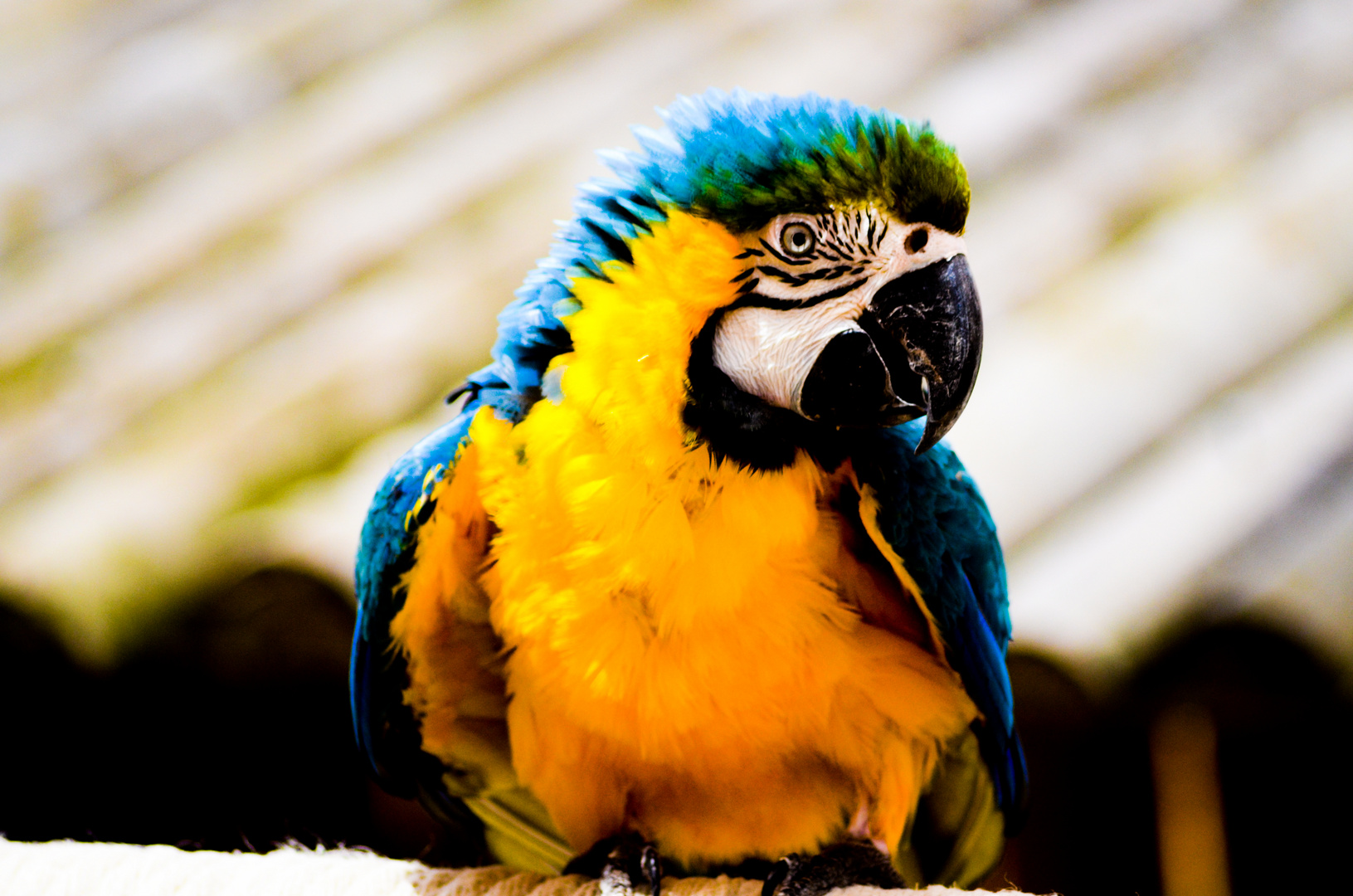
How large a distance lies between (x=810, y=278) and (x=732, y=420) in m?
0.20

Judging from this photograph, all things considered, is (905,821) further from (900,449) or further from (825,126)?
(825,126)

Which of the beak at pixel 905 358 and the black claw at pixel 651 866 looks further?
the black claw at pixel 651 866

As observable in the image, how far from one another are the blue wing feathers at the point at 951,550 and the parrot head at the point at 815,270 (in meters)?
0.12

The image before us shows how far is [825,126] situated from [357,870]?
110 cm

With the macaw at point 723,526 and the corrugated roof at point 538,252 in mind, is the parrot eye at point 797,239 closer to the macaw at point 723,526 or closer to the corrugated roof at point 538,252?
the macaw at point 723,526

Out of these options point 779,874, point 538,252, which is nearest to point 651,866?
point 779,874

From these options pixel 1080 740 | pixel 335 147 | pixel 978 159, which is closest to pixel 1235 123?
pixel 978 159

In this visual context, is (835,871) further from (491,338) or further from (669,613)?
(491,338)

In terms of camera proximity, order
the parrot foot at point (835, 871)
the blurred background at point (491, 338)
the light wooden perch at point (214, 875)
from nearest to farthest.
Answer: the light wooden perch at point (214, 875), the parrot foot at point (835, 871), the blurred background at point (491, 338)

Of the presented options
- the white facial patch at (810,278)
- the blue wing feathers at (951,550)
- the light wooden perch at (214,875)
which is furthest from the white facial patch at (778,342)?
the light wooden perch at (214,875)

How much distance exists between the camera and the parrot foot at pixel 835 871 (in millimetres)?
1349

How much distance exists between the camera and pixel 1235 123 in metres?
2.51

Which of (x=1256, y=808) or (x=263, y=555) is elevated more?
(x=263, y=555)

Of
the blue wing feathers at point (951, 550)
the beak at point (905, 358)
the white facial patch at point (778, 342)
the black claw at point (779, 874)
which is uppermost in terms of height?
the white facial patch at point (778, 342)
